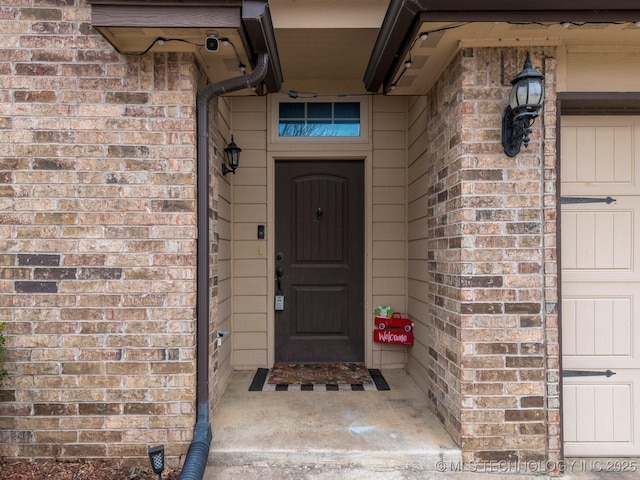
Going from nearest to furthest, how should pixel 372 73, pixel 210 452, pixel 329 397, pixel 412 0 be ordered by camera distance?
pixel 412 0
pixel 210 452
pixel 372 73
pixel 329 397

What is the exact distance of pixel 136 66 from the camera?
2354mm

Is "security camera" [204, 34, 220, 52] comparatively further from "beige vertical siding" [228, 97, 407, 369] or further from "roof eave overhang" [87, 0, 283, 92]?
"beige vertical siding" [228, 97, 407, 369]

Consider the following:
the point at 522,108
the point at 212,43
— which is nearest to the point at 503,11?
the point at 522,108

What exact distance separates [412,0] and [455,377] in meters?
2.03

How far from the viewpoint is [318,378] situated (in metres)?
3.38

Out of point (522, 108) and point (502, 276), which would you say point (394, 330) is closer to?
point (502, 276)

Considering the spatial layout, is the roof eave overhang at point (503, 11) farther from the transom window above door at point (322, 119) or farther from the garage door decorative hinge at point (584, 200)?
the transom window above door at point (322, 119)

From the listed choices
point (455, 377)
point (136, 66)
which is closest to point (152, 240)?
point (136, 66)

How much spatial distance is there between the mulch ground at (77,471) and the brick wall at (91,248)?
0.06 m

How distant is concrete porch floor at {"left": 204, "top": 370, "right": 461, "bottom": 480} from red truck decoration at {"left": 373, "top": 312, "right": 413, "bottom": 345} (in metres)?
0.55

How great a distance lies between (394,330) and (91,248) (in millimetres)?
2410

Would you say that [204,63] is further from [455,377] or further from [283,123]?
[455,377]

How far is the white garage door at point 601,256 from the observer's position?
249 cm

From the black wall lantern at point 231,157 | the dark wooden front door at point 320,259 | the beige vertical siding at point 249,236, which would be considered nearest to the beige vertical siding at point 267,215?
the beige vertical siding at point 249,236
